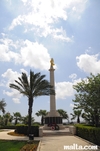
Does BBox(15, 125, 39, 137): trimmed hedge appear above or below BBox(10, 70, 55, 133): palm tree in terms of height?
below

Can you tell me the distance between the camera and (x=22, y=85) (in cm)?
2245

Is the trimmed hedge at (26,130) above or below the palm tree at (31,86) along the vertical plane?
below

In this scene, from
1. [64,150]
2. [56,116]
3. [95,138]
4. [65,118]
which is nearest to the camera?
[64,150]

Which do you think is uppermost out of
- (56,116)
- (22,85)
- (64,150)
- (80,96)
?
(22,85)

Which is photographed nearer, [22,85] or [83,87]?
[83,87]

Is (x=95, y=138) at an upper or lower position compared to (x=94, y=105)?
lower

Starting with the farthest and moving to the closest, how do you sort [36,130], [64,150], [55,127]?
1. [55,127]
2. [36,130]
3. [64,150]

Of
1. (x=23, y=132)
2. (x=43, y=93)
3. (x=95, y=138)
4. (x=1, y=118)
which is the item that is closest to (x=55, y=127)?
(x=23, y=132)

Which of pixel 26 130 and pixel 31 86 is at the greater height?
pixel 31 86

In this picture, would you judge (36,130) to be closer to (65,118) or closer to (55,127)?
(55,127)

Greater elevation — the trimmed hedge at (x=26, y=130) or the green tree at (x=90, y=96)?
the green tree at (x=90, y=96)

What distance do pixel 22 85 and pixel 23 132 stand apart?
23.0 feet

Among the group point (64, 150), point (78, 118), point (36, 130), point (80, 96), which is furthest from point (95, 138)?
point (78, 118)

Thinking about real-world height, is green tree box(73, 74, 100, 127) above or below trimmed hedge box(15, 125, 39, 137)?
above
